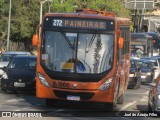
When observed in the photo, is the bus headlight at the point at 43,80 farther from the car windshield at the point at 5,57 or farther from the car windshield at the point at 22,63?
the car windshield at the point at 5,57

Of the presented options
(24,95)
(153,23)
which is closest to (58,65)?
(24,95)

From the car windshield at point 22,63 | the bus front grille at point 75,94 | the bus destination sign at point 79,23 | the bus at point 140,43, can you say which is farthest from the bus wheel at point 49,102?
the bus at point 140,43

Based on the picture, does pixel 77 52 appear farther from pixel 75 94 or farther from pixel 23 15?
pixel 23 15

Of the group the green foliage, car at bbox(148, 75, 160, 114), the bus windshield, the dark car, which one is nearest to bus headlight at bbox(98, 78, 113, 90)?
the bus windshield

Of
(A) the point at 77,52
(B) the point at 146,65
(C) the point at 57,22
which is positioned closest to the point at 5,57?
(B) the point at 146,65

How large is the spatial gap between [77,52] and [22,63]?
23.8 feet

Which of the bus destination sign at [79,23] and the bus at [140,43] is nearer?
the bus destination sign at [79,23]

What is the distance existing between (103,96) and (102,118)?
1.63 metres

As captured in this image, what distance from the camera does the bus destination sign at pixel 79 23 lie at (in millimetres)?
18094

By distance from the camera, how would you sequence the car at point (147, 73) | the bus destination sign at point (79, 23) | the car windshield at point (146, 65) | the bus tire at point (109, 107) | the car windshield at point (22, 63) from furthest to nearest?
the car windshield at point (146, 65) < the car at point (147, 73) < the car windshield at point (22, 63) < the bus tire at point (109, 107) < the bus destination sign at point (79, 23)

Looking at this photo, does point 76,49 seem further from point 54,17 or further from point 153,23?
point 153,23

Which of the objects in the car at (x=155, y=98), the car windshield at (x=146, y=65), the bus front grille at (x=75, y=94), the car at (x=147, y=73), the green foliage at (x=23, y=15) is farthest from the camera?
the green foliage at (x=23, y=15)

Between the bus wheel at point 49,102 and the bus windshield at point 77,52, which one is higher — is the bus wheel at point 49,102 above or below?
below

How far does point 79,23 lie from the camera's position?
18.2 m
